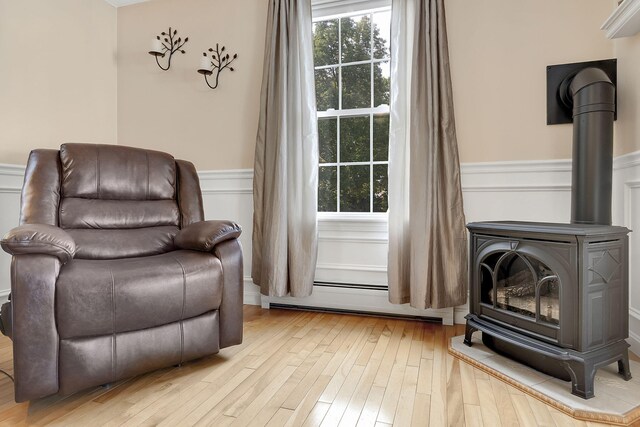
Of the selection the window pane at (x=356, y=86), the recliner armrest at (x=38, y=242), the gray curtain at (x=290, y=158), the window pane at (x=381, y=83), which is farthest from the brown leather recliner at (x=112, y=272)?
the window pane at (x=381, y=83)

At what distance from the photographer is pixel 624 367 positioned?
60.6 inches

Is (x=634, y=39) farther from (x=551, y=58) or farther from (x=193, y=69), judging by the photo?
(x=193, y=69)

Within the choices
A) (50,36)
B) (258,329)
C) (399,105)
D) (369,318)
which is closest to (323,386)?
(258,329)

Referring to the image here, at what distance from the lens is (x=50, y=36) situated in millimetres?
2658

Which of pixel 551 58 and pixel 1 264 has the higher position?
pixel 551 58

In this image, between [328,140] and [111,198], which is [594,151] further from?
[111,198]

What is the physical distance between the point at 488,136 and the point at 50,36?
126 inches

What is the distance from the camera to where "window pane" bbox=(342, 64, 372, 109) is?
2646 millimetres

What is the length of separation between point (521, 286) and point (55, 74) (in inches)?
134

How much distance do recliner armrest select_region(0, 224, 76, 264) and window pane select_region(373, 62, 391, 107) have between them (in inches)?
81.6

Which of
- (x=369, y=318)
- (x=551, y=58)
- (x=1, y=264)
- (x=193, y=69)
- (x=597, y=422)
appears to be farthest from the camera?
(x=193, y=69)

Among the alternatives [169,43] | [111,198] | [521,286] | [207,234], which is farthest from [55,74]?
[521,286]

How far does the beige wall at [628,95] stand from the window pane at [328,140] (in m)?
1.70

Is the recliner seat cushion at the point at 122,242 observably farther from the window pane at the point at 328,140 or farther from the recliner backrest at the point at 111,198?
the window pane at the point at 328,140
